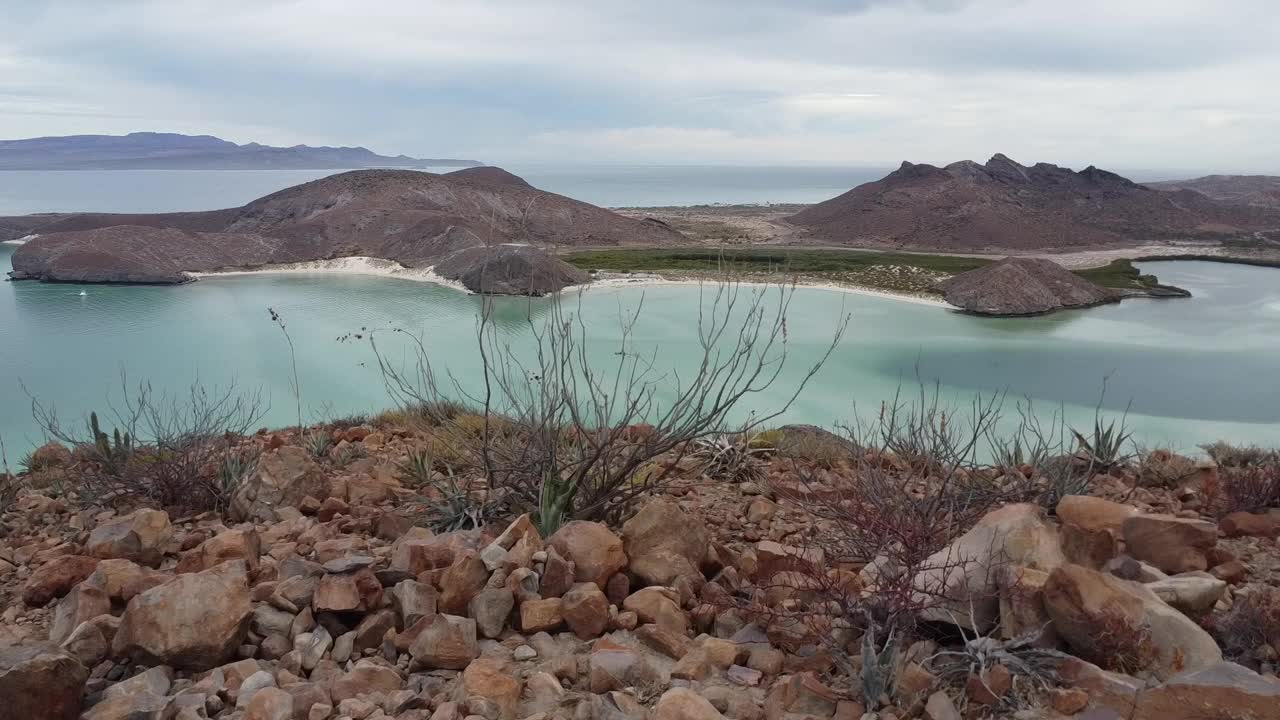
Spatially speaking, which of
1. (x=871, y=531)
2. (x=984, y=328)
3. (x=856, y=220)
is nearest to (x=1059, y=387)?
(x=984, y=328)

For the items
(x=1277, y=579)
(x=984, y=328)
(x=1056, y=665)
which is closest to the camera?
(x=1056, y=665)

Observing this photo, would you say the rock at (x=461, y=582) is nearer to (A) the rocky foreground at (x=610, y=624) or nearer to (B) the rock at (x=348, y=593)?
(A) the rocky foreground at (x=610, y=624)

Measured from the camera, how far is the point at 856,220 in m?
52.3

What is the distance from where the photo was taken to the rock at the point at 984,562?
117 inches

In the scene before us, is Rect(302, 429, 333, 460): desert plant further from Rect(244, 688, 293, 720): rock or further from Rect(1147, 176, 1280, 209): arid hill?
Rect(1147, 176, 1280, 209): arid hill

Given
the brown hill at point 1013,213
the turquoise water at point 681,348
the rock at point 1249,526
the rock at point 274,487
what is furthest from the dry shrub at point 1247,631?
the brown hill at point 1013,213

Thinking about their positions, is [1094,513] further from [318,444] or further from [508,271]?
[508,271]

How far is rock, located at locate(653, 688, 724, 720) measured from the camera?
2516mm

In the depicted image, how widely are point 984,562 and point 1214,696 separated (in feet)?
3.06

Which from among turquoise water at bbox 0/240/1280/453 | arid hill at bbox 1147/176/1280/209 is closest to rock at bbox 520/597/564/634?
turquoise water at bbox 0/240/1280/453

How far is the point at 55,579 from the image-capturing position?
11.5 ft

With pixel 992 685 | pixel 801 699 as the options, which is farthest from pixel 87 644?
pixel 992 685

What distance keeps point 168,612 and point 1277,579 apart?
14.8 feet

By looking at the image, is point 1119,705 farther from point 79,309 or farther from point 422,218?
point 422,218
